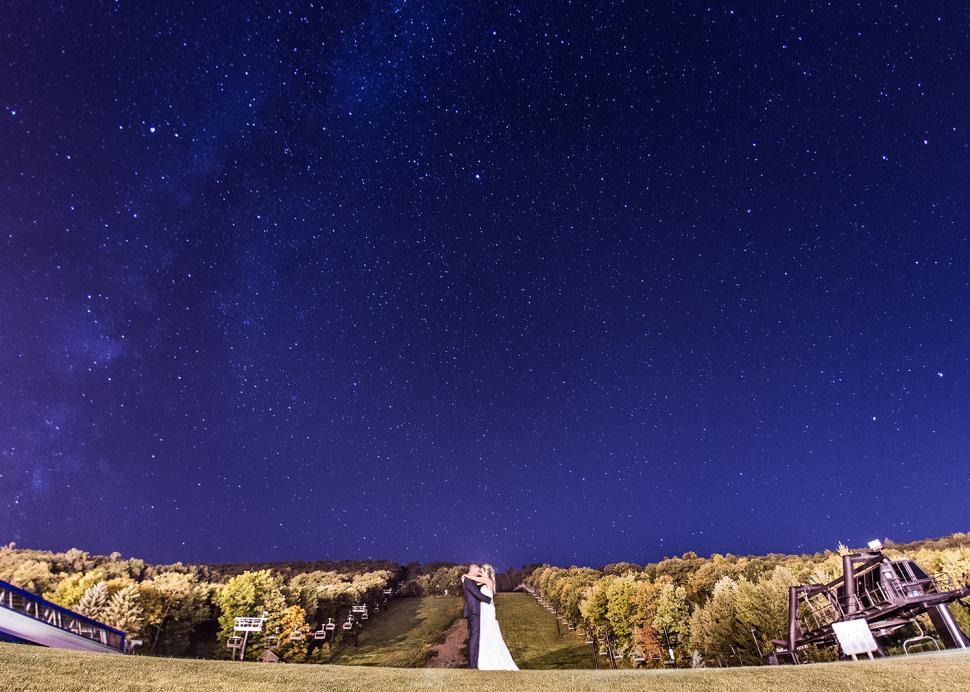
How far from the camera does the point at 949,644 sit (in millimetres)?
26406

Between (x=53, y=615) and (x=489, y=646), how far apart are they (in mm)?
30115

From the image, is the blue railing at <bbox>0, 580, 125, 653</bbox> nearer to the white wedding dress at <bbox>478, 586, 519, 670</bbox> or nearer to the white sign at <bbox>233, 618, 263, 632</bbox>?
the white wedding dress at <bbox>478, 586, 519, 670</bbox>

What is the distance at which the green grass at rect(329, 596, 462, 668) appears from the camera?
92.6 m

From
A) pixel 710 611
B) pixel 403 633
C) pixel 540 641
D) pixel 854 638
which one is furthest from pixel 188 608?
pixel 854 638

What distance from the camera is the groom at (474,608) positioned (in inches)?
520

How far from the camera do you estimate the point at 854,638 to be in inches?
854

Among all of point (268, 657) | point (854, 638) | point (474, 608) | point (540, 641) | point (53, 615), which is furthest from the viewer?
point (540, 641)

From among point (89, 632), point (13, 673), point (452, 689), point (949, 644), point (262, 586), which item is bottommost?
point (949, 644)

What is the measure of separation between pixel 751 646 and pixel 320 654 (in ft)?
250

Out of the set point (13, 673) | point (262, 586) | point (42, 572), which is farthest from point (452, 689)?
point (42, 572)

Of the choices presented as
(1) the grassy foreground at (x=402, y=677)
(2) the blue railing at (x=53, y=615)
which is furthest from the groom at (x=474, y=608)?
(2) the blue railing at (x=53, y=615)

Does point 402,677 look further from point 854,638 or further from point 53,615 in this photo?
point 53,615

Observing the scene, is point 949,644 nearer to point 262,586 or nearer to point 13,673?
point 13,673

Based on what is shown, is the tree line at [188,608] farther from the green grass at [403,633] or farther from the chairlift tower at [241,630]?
the green grass at [403,633]
